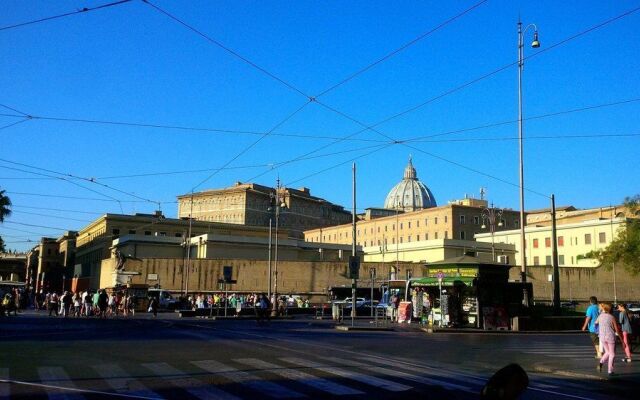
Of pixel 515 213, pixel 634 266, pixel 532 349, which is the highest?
pixel 515 213

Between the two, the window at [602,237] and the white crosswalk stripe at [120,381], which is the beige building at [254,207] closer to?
the window at [602,237]

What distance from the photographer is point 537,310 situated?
33000 millimetres

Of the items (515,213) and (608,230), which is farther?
(515,213)

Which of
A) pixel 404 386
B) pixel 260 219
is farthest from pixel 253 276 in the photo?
pixel 260 219

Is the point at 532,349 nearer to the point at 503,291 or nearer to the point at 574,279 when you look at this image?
the point at 503,291

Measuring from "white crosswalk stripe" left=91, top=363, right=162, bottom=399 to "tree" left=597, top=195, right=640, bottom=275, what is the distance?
55234 mm

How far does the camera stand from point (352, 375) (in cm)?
1205

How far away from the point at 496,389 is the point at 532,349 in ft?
57.3

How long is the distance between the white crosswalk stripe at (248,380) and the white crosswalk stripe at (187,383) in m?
0.61

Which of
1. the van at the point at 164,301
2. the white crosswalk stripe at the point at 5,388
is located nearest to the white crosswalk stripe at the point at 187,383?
the white crosswalk stripe at the point at 5,388

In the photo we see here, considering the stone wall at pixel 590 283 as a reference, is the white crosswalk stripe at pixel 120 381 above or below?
below

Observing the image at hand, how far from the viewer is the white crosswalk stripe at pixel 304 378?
10.2 m

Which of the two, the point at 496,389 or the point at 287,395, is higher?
the point at 496,389

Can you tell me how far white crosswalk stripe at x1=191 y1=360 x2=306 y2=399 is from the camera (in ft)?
32.3
